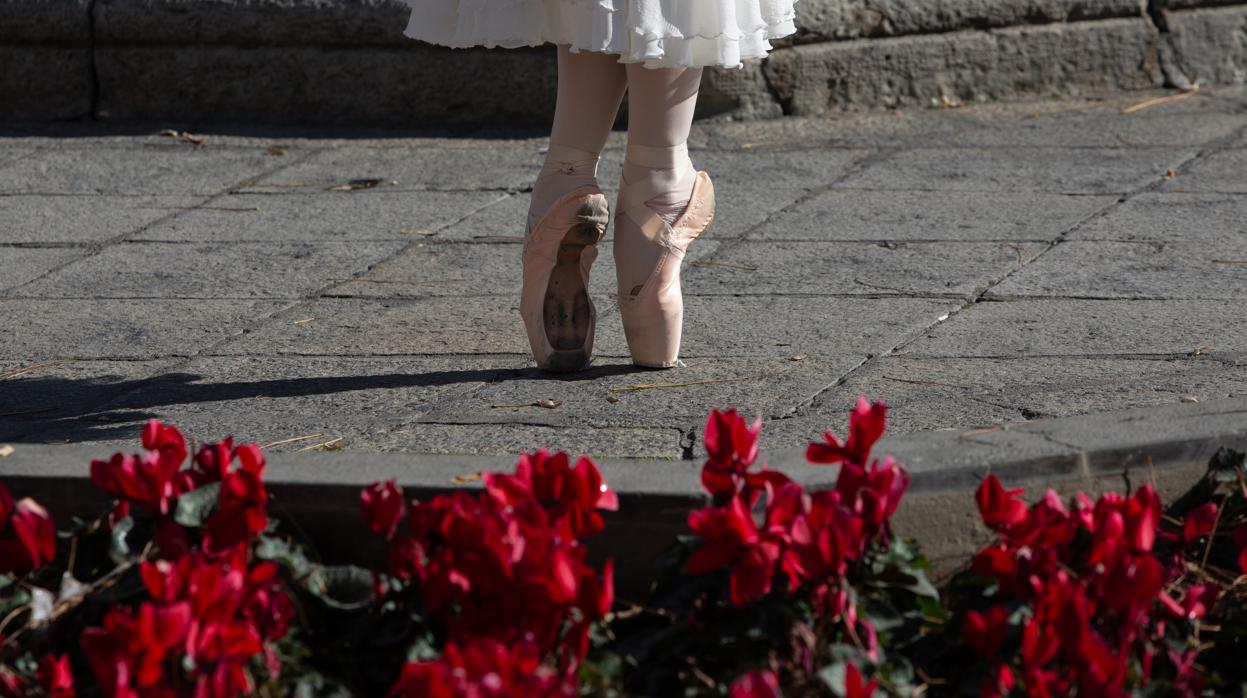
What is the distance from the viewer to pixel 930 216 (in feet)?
12.8

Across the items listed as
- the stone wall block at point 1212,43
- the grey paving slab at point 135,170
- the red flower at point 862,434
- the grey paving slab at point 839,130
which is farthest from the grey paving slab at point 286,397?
the stone wall block at point 1212,43

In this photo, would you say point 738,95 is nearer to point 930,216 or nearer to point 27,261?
point 930,216

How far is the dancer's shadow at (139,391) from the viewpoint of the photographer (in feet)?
8.25

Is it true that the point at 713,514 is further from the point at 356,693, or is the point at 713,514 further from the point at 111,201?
the point at 111,201

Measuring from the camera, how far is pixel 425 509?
67.4 inches

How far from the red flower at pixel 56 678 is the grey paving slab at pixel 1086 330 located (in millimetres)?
1653

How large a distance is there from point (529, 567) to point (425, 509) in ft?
0.69

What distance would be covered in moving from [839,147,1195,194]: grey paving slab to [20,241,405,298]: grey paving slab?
143cm

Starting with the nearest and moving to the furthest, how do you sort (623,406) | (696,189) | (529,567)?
(529,567)
(623,406)
(696,189)

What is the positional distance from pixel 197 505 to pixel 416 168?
9.92 feet

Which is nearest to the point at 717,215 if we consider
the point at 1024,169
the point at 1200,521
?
the point at 1024,169

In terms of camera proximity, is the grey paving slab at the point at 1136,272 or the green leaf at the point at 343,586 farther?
the grey paving slab at the point at 1136,272

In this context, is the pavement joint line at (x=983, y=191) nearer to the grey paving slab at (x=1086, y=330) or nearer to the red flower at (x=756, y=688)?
the grey paving slab at (x=1086, y=330)

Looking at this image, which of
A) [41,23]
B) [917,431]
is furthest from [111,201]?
[917,431]
